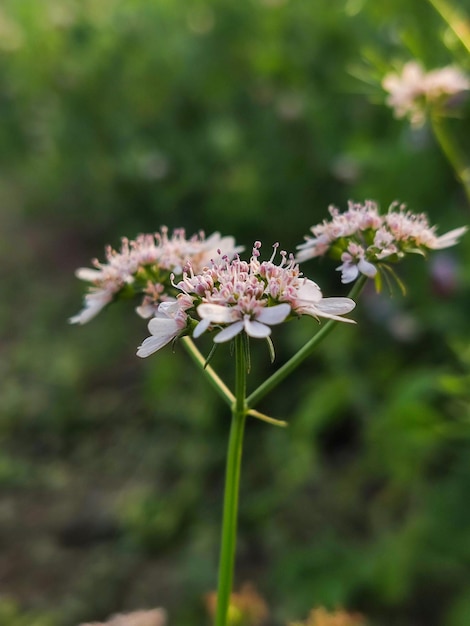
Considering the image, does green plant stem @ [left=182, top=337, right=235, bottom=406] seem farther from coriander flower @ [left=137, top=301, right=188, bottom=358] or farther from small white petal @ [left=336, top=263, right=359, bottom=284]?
small white petal @ [left=336, top=263, right=359, bottom=284]

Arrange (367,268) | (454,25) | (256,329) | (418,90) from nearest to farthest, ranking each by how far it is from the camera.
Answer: (256,329), (367,268), (454,25), (418,90)

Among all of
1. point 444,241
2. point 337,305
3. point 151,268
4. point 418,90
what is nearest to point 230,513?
point 337,305

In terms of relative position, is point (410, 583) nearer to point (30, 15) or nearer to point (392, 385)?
point (392, 385)

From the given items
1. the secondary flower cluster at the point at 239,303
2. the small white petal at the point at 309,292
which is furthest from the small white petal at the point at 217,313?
the small white petal at the point at 309,292

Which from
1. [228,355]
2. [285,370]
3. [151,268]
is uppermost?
[228,355]

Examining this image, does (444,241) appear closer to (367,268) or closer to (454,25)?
(367,268)

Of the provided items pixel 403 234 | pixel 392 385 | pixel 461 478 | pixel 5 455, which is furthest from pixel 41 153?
pixel 403 234

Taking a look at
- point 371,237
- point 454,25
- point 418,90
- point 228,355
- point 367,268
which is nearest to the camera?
point 367,268
